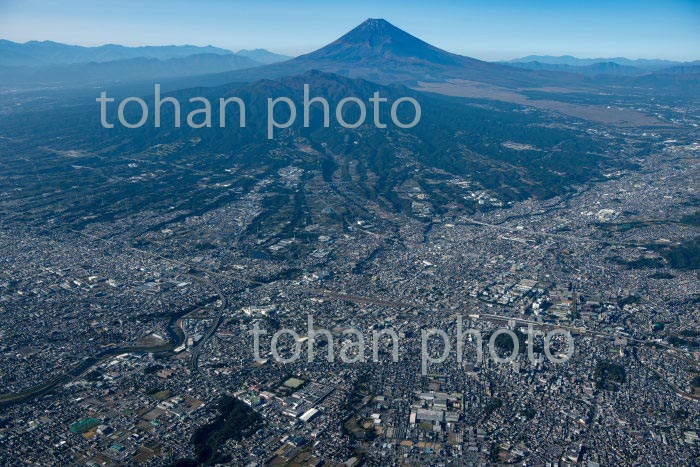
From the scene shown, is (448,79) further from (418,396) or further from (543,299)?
(418,396)

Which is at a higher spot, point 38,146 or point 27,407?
point 38,146

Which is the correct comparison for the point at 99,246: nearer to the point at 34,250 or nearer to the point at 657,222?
the point at 34,250

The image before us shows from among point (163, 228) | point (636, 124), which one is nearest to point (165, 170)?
point (163, 228)

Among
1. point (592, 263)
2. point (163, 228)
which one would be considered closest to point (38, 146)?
point (163, 228)

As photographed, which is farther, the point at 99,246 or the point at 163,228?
the point at 163,228

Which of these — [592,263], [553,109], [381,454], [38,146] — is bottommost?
[381,454]

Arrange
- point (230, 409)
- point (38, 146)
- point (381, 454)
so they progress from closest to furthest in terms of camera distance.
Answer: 1. point (381, 454)
2. point (230, 409)
3. point (38, 146)

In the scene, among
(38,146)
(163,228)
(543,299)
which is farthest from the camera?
(38,146)

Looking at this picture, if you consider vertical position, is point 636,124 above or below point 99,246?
above

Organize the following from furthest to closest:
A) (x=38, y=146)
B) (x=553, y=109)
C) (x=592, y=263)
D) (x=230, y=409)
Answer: (x=553, y=109)
(x=38, y=146)
(x=592, y=263)
(x=230, y=409)
